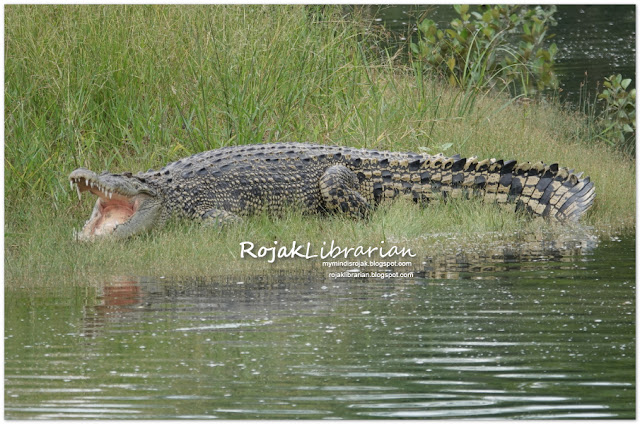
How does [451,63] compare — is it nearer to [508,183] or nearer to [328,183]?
[508,183]

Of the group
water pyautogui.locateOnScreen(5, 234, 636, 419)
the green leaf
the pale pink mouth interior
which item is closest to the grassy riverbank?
the pale pink mouth interior

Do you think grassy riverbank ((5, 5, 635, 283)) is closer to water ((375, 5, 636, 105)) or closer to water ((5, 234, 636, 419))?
water ((5, 234, 636, 419))

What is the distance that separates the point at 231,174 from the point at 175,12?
6.32 feet

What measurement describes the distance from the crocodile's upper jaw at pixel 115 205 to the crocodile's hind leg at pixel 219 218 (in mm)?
349

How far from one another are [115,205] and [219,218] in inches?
28.5

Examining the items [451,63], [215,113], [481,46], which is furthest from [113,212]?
[481,46]

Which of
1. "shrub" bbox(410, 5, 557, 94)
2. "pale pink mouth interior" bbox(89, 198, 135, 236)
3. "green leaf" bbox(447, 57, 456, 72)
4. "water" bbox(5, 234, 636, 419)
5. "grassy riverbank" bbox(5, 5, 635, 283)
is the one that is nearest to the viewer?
"water" bbox(5, 234, 636, 419)

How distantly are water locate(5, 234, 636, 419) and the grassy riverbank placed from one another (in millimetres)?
1277

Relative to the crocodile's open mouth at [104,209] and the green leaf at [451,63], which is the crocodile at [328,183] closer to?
the crocodile's open mouth at [104,209]

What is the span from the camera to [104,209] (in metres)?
7.63

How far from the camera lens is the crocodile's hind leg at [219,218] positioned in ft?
25.2

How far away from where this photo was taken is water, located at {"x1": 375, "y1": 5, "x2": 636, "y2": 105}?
41.0ft

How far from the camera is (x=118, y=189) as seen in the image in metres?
7.41

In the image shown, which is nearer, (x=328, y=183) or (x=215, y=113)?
(x=328, y=183)
